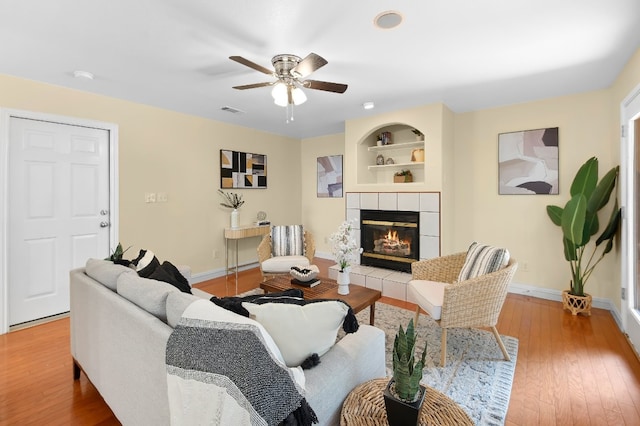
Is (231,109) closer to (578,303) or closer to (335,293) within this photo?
(335,293)

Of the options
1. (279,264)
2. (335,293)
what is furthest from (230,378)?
(279,264)

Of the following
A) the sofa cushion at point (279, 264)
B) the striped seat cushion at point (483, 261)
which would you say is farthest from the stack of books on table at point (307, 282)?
the striped seat cushion at point (483, 261)

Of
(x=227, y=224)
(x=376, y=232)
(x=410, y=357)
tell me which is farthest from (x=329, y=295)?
(x=227, y=224)

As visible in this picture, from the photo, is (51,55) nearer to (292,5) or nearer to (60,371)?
(292,5)

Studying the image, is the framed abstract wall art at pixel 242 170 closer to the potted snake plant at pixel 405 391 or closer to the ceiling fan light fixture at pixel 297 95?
the ceiling fan light fixture at pixel 297 95

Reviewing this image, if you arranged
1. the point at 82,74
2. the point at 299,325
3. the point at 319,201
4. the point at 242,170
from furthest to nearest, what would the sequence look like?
the point at 319,201 < the point at 242,170 < the point at 82,74 < the point at 299,325

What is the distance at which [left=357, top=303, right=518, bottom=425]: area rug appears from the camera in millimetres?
1774

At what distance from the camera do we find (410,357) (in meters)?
1.08

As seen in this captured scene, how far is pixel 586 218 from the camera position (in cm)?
310

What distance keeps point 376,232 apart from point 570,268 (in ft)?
7.49

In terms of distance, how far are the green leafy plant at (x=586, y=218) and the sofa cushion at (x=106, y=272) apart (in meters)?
3.83

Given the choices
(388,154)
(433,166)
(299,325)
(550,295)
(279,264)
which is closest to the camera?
(299,325)

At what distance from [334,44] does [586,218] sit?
10.1 feet

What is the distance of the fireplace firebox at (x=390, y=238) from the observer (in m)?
4.03
